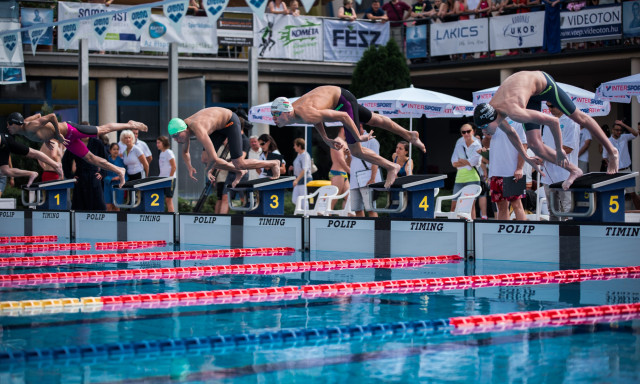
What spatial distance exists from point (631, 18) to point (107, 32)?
11655 mm

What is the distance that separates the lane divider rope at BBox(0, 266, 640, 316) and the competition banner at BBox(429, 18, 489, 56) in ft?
45.0

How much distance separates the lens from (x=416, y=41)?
23188 millimetres

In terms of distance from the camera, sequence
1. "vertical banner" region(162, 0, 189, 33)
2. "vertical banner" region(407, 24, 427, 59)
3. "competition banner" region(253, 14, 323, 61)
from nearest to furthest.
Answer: "vertical banner" region(162, 0, 189, 33)
"competition banner" region(253, 14, 323, 61)
"vertical banner" region(407, 24, 427, 59)

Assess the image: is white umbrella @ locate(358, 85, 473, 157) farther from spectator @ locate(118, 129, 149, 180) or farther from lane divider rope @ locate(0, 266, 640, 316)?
lane divider rope @ locate(0, 266, 640, 316)

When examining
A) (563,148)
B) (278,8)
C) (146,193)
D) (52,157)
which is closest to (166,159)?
(146,193)

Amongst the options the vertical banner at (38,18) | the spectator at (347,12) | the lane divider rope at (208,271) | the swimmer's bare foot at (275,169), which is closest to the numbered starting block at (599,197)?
the lane divider rope at (208,271)

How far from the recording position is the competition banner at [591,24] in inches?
762

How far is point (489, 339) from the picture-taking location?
17.1ft

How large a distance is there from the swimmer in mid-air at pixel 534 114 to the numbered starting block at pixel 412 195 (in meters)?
1.52

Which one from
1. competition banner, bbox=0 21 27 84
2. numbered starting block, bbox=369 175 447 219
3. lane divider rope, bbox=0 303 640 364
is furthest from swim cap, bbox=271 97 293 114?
competition banner, bbox=0 21 27 84

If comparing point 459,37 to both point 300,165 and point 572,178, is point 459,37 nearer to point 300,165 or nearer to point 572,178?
point 300,165

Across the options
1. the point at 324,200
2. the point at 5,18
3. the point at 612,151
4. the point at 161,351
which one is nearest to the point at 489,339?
the point at 161,351

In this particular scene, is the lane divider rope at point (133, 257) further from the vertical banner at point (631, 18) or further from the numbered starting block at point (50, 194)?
the vertical banner at point (631, 18)

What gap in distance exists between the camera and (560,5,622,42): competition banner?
762 inches
